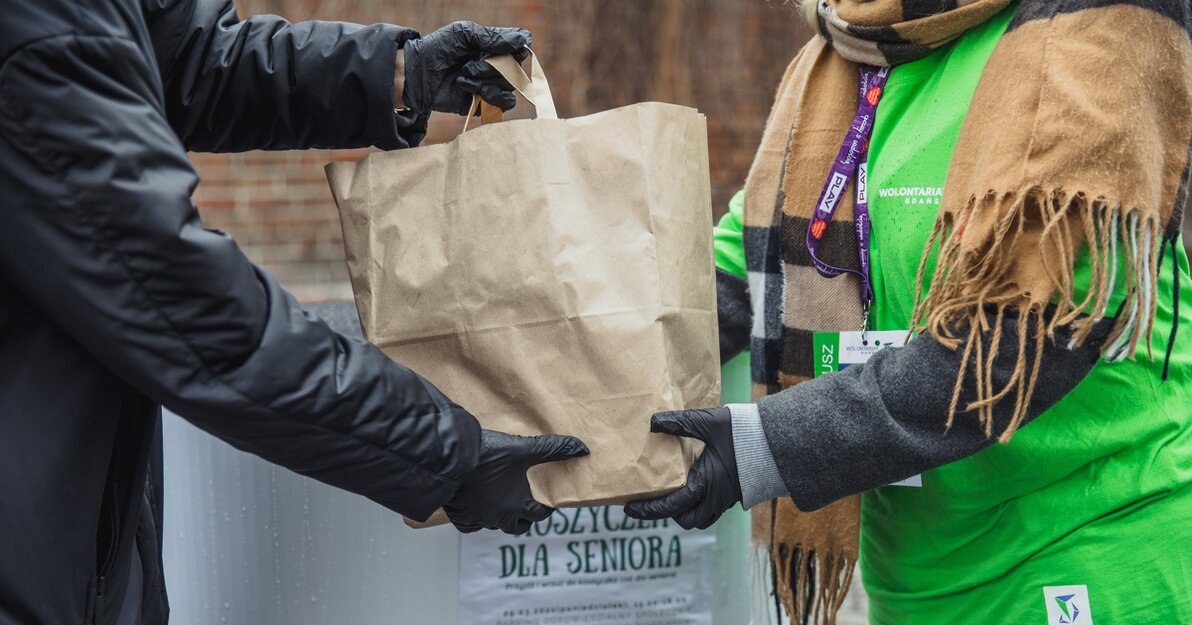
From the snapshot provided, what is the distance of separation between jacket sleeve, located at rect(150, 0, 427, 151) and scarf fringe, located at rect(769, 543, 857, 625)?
2.98ft

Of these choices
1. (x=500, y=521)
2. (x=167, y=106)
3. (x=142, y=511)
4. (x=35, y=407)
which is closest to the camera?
(x=35, y=407)

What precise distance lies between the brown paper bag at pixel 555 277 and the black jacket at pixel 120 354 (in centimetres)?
11

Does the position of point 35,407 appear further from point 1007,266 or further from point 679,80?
point 679,80

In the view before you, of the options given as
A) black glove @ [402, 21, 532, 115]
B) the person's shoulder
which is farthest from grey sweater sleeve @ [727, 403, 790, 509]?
the person's shoulder

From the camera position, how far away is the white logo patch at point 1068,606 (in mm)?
1585

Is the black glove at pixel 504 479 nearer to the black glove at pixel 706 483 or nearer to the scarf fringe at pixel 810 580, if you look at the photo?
the black glove at pixel 706 483

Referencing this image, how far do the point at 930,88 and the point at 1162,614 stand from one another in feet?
2.54

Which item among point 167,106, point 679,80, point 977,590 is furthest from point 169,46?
point 679,80

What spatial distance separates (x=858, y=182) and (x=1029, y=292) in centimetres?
37

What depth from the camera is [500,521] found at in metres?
1.61

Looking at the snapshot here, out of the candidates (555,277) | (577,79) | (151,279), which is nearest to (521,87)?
(555,277)

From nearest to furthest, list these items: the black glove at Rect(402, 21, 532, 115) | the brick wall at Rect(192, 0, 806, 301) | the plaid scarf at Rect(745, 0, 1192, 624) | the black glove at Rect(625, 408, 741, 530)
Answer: the plaid scarf at Rect(745, 0, 1192, 624) < the black glove at Rect(625, 408, 741, 530) < the black glove at Rect(402, 21, 532, 115) < the brick wall at Rect(192, 0, 806, 301)

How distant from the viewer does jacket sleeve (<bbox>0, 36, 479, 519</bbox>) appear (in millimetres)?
1167

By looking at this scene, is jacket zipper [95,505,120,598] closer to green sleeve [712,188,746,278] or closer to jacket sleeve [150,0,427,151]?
jacket sleeve [150,0,427,151]
